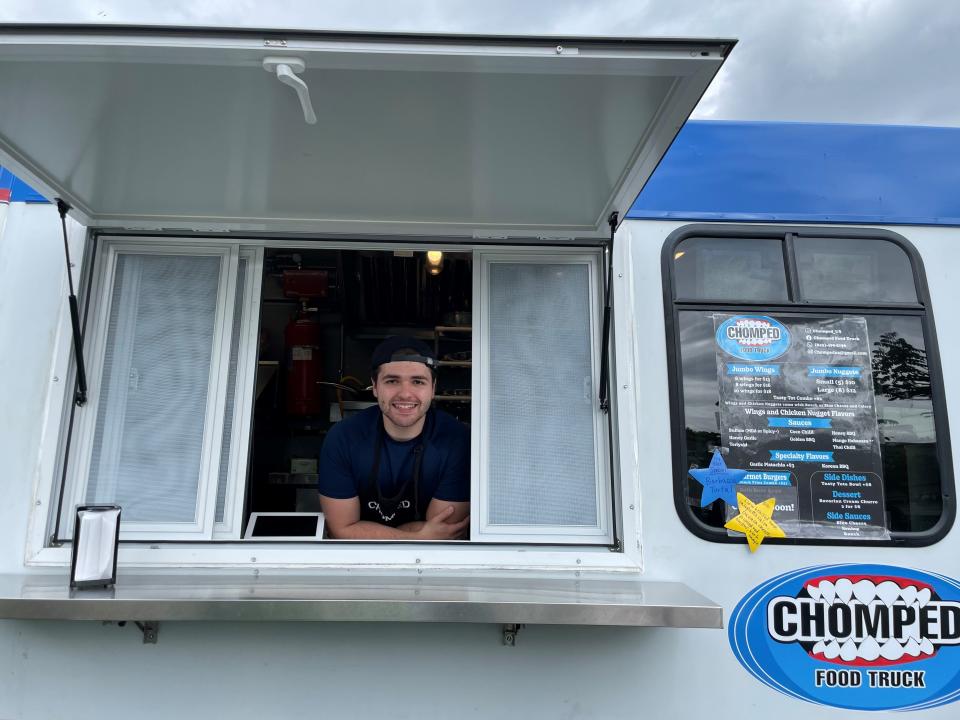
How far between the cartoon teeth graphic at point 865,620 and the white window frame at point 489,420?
0.61 metres

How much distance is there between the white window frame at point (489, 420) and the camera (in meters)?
2.19

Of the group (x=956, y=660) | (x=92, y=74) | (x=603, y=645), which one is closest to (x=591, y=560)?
(x=603, y=645)

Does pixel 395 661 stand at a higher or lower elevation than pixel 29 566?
lower

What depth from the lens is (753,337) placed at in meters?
2.17

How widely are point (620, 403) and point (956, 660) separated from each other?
128 cm

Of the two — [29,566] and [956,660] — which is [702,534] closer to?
[956,660]

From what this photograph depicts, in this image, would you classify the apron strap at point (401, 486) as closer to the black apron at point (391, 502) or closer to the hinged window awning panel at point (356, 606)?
the black apron at point (391, 502)

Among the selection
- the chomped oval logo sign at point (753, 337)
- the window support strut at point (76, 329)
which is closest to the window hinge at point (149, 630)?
the window support strut at point (76, 329)

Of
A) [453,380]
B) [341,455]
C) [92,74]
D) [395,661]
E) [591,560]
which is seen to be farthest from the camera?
[453,380]

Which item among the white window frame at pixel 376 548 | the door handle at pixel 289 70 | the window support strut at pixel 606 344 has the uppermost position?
the door handle at pixel 289 70

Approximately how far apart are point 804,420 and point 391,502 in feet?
5.40

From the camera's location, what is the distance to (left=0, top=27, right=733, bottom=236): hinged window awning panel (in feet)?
4.75

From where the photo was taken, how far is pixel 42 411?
6.93 ft

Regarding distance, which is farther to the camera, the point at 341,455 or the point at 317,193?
the point at 341,455
